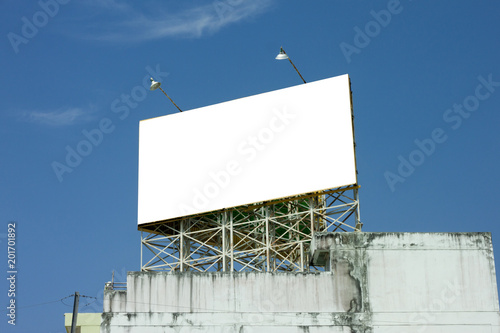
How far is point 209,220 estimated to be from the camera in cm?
4691

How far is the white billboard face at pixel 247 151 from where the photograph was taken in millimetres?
44562

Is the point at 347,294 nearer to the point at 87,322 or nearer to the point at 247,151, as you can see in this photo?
the point at 247,151

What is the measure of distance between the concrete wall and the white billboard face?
20.4ft

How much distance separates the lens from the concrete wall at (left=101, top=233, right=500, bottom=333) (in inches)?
1475

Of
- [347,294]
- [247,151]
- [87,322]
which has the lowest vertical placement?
[347,294]

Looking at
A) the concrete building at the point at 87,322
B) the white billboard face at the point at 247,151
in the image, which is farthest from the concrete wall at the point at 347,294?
the concrete building at the point at 87,322

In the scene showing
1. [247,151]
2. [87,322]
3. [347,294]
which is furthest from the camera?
[87,322]

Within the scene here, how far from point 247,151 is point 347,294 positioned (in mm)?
11367

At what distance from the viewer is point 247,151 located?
4641 centimetres

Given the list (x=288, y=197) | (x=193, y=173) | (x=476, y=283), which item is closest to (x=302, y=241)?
(x=288, y=197)

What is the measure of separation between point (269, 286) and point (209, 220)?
378 inches

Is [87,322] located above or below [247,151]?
below

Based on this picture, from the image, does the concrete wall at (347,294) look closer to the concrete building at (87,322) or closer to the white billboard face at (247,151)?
the white billboard face at (247,151)

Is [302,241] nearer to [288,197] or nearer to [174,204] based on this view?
[288,197]
